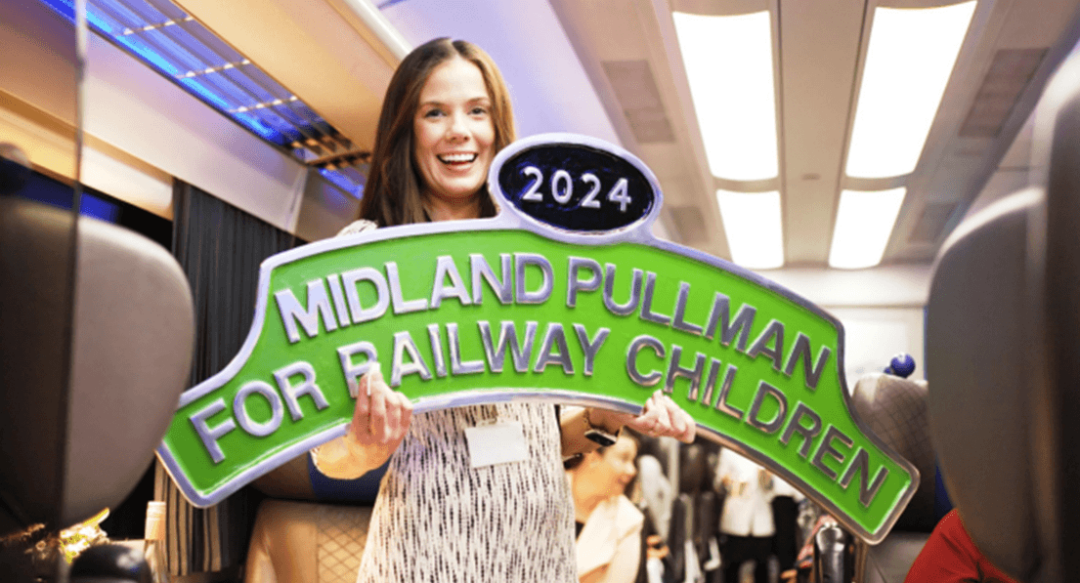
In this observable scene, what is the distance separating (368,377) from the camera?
945 mm

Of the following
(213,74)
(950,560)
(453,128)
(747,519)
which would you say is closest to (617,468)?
(747,519)

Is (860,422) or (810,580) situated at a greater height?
(860,422)

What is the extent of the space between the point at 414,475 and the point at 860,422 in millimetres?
556

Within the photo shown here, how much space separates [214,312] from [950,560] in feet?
8.24

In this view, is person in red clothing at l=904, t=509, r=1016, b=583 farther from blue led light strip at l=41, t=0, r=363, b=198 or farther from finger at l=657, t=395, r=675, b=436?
blue led light strip at l=41, t=0, r=363, b=198

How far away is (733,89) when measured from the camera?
2.23 meters

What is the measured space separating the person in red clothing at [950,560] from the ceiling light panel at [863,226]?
72 centimetres

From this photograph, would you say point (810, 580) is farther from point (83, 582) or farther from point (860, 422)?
point (83, 582)

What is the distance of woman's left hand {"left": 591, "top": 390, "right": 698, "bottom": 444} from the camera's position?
1040 mm

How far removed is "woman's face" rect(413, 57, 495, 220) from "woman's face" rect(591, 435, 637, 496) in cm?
195

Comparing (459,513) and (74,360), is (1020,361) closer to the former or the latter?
Answer: (74,360)

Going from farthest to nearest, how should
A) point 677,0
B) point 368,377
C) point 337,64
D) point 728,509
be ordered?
point 728,509
point 337,64
point 677,0
point 368,377

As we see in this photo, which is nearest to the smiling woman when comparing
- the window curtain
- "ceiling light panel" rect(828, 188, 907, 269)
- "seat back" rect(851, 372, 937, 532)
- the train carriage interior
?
the train carriage interior

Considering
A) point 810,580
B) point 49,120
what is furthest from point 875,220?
point 49,120
